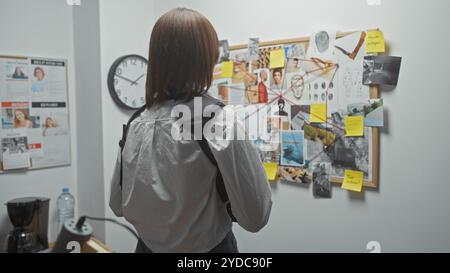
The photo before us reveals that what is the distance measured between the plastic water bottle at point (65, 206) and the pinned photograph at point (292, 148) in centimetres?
141

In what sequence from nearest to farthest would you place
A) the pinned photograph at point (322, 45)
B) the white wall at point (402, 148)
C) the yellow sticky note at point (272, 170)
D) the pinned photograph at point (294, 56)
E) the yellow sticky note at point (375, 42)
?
the white wall at point (402, 148), the yellow sticky note at point (375, 42), the pinned photograph at point (322, 45), the pinned photograph at point (294, 56), the yellow sticky note at point (272, 170)

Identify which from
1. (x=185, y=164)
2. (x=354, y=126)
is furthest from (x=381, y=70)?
(x=185, y=164)

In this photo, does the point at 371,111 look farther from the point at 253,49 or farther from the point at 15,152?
the point at 15,152

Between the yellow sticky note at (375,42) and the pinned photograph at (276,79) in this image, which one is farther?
the pinned photograph at (276,79)

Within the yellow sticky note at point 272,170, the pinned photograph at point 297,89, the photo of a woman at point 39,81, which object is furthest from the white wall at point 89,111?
the pinned photograph at point 297,89

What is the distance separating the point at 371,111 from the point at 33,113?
192 cm

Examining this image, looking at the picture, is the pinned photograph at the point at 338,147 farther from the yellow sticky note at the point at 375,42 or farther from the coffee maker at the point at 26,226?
the coffee maker at the point at 26,226

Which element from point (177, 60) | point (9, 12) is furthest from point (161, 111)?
point (9, 12)

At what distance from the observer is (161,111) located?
1.11 meters

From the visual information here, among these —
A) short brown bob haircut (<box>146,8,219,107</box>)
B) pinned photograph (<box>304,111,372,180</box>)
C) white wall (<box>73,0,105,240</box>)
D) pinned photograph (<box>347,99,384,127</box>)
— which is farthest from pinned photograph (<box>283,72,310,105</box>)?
white wall (<box>73,0,105,240</box>)

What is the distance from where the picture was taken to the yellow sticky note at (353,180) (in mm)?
1689

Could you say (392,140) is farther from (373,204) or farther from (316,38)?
(316,38)

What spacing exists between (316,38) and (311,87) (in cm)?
23

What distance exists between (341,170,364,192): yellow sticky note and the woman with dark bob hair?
77 centimetres
